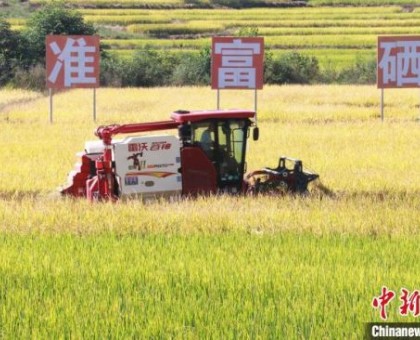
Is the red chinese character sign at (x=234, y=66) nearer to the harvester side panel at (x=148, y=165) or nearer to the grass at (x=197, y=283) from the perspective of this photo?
the harvester side panel at (x=148, y=165)

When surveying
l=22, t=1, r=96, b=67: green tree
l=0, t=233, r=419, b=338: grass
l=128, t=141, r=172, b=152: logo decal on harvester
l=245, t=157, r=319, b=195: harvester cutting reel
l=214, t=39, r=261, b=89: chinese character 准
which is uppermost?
l=22, t=1, r=96, b=67: green tree

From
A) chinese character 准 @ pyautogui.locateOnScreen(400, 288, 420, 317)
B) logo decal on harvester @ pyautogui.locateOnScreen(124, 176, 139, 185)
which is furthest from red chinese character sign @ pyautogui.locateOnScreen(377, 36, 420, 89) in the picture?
chinese character 准 @ pyautogui.locateOnScreen(400, 288, 420, 317)

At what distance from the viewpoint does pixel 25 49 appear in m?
40.0

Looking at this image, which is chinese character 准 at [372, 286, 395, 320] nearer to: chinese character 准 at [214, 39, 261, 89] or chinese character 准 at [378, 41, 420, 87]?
chinese character 准 at [214, 39, 261, 89]

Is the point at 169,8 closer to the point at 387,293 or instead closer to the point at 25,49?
the point at 25,49

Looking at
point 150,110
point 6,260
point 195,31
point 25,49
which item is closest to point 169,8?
point 195,31

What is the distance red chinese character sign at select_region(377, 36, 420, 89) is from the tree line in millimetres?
14902

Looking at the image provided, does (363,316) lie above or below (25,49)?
below

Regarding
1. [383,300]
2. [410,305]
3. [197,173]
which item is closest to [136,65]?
[197,173]

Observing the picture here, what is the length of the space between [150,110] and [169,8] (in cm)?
4389

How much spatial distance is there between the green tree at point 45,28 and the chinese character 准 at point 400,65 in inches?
710

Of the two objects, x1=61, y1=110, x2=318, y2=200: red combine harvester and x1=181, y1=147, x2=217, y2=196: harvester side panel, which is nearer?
x1=61, y1=110, x2=318, y2=200: red combine harvester

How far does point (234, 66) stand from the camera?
84.6ft

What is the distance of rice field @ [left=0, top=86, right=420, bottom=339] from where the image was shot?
6.04 meters
